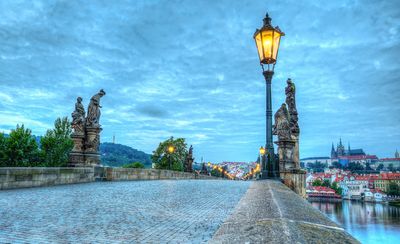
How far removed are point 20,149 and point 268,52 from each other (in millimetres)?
36230

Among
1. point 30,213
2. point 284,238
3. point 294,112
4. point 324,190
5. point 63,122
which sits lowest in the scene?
point 324,190

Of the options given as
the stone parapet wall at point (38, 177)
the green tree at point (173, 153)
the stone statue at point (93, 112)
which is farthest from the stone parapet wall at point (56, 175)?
the green tree at point (173, 153)

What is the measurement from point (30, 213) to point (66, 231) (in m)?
1.79

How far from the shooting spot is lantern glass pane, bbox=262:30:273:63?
25.1 ft

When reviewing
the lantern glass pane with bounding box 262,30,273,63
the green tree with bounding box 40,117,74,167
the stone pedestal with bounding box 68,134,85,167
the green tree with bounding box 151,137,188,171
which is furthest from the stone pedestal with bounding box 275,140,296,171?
the green tree with bounding box 151,137,188,171

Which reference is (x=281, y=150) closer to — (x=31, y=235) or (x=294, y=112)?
(x=294, y=112)

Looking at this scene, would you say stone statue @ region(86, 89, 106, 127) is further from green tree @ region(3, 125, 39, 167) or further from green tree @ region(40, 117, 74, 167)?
green tree @ region(40, 117, 74, 167)

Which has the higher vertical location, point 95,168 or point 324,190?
point 95,168

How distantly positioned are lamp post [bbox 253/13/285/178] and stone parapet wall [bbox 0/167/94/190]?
294 inches

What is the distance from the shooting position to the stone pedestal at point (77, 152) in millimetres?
15320

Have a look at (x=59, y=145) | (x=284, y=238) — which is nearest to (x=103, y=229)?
(x=284, y=238)

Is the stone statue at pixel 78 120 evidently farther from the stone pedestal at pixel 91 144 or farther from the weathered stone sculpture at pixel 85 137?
the stone pedestal at pixel 91 144

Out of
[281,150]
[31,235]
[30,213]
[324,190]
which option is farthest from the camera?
[324,190]

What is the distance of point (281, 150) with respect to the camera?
12188mm
